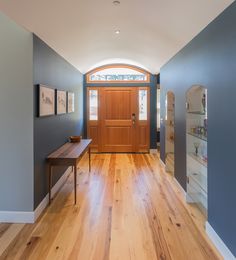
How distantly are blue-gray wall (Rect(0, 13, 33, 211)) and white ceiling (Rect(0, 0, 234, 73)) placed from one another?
283 millimetres

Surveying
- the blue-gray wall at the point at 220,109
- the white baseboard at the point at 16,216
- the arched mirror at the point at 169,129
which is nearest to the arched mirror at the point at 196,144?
the blue-gray wall at the point at 220,109

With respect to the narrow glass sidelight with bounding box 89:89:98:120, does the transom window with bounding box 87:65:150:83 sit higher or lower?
higher

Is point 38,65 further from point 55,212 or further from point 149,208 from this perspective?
point 149,208

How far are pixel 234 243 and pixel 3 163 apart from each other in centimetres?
249

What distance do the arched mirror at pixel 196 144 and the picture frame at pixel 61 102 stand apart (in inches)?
77.2

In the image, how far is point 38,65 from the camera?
301 cm

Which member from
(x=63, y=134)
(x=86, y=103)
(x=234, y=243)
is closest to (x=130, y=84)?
(x=86, y=103)

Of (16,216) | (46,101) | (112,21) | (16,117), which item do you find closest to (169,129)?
(112,21)

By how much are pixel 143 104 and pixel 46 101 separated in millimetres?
4272

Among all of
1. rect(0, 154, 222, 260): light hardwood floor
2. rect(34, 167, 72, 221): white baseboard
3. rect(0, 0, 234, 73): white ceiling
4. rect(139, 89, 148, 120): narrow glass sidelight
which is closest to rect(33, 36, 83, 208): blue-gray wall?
rect(34, 167, 72, 221): white baseboard

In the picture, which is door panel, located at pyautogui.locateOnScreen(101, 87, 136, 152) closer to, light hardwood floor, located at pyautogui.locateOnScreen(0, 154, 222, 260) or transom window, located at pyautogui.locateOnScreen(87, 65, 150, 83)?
transom window, located at pyautogui.locateOnScreen(87, 65, 150, 83)

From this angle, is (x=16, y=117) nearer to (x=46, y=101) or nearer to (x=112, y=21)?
(x=46, y=101)

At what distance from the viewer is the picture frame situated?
12.9 ft

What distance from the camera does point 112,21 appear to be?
3195mm
